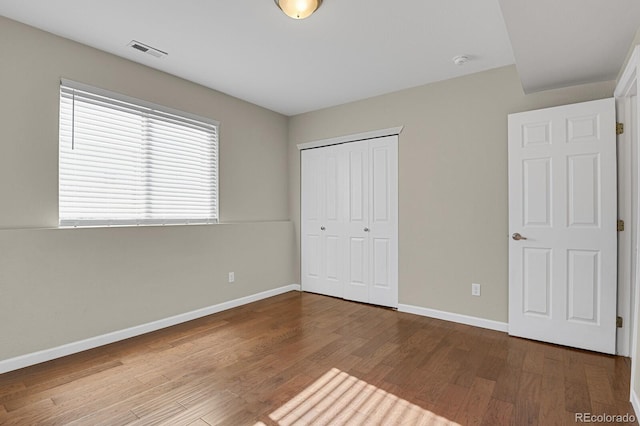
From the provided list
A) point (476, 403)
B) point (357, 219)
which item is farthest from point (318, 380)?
point (357, 219)

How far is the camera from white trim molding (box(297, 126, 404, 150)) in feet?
13.1

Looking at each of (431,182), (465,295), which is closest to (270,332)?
(465,295)

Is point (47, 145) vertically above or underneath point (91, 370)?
above

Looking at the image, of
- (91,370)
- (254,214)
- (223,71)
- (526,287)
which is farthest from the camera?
(254,214)

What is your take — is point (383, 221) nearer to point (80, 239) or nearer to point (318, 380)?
point (318, 380)

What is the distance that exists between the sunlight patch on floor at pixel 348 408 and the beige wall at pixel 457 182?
178cm

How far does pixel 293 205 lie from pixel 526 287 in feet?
10.4

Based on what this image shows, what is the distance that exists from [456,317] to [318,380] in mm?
1911

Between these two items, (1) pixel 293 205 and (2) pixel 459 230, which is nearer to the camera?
(2) pixel 459 230

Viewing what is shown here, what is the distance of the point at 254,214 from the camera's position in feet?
14.8

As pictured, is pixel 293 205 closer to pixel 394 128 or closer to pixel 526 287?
pixel 394 128

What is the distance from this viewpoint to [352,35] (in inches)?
106

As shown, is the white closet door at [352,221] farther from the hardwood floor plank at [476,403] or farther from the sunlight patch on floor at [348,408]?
the sunlight patch on floor at [348,408]

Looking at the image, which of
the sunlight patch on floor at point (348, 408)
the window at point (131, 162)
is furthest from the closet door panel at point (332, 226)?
the sunlight patch on floor at point (348, 408)
